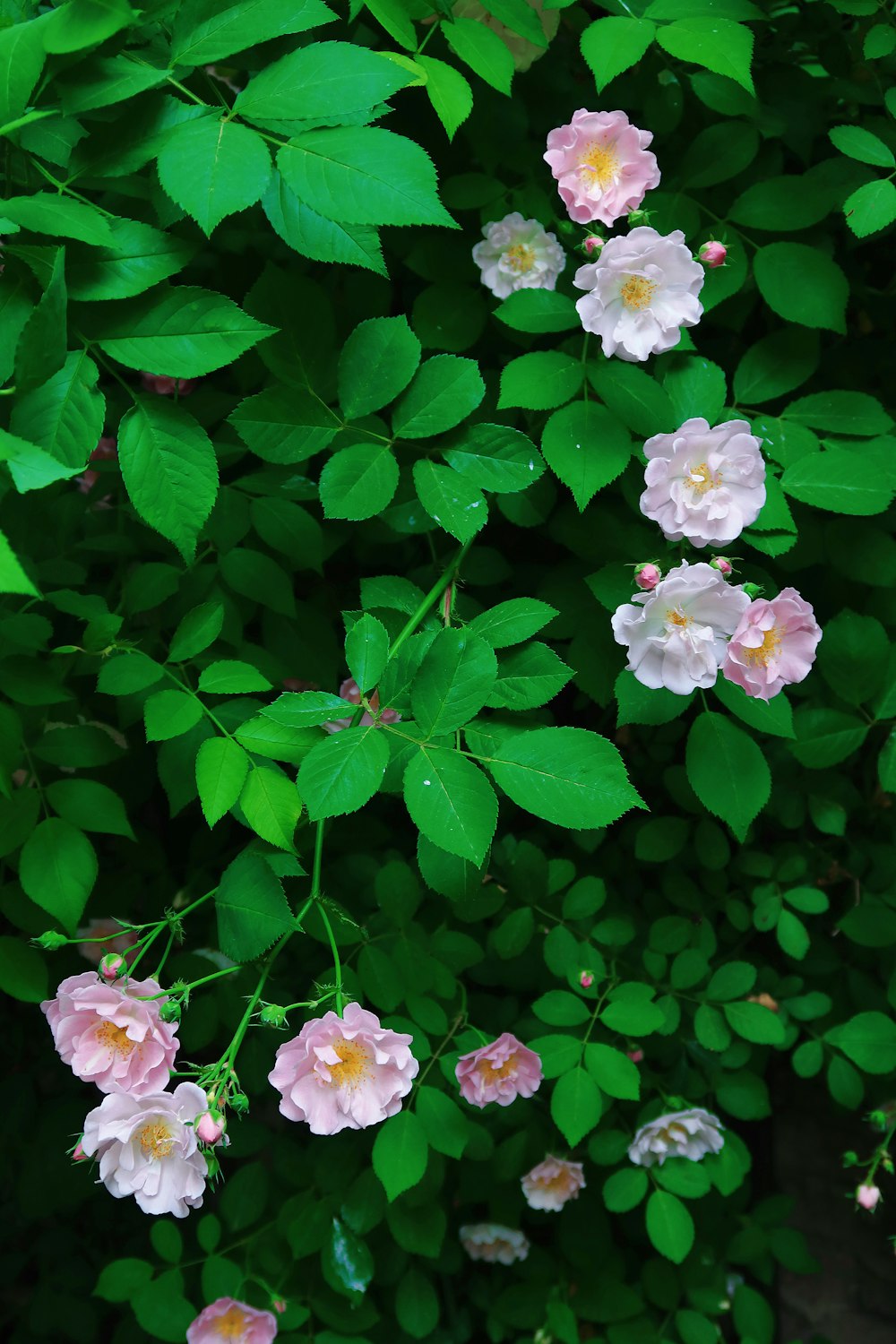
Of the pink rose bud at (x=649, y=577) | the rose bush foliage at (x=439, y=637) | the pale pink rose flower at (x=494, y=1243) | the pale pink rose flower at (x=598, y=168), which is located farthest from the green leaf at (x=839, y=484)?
the pale pink rose flower at (x=494, y=1243)

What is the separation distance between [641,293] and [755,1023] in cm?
99

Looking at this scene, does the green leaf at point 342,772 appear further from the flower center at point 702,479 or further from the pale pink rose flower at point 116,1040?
the flower center at point 702,479

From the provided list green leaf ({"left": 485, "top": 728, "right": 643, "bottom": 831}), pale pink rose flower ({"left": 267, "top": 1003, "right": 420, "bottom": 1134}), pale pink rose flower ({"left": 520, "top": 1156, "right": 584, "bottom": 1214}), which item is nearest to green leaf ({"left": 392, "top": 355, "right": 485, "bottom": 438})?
green leaf ({"left": 485, "top": 728, "right": 643, "bottom": 831})

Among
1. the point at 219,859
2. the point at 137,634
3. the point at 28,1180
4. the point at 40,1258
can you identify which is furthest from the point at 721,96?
the point at 40,1258

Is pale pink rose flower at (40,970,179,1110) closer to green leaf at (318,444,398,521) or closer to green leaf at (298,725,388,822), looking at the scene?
green leaf at (298,725,388,822)

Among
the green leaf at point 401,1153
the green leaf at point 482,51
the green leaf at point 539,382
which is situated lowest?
the green leaf at point 401,1153

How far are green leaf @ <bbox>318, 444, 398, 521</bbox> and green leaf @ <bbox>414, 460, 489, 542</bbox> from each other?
0.03m

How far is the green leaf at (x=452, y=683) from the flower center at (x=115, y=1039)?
41 cm

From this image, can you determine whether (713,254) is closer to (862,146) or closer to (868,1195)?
(862,146)

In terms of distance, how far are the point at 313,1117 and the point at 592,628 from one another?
644 mm

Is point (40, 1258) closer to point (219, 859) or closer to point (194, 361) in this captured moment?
point (219, 859)

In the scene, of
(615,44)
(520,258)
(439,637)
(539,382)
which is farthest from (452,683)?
(615,44)

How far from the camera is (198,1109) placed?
94cm

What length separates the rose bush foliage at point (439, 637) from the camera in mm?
957
